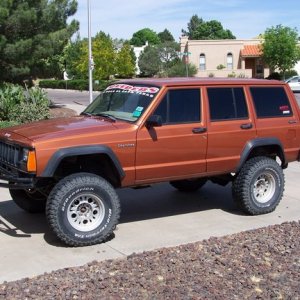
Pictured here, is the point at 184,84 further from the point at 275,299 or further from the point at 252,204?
the point at 275,299

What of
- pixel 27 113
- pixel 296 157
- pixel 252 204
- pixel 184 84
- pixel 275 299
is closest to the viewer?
pixel 275 299

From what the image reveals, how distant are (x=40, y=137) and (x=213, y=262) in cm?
212

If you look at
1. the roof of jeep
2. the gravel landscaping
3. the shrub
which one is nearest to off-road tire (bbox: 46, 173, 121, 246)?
the gravel landscaping

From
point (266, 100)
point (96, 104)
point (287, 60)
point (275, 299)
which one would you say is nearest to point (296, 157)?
point (266, 100)

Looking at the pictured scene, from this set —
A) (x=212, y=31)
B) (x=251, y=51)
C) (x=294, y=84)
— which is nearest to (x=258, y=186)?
(x=294, y=84)

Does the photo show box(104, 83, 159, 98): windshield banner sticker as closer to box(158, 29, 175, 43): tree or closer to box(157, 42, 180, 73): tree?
box(157, 42, 180, 73): tree

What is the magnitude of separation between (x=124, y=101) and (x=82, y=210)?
1434 millimetres

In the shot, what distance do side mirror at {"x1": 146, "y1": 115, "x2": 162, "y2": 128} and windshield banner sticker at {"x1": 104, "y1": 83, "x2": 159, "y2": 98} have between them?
34cm

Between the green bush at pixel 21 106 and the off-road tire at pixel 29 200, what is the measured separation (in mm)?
8628

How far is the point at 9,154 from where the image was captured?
19.1 ft

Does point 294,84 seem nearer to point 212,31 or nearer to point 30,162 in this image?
point 30,162

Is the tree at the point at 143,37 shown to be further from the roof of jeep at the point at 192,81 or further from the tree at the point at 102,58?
the roof of jeep at the point at 192,81

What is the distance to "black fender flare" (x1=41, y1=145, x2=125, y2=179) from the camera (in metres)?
5.35

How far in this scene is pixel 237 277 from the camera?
4586 millimetres
